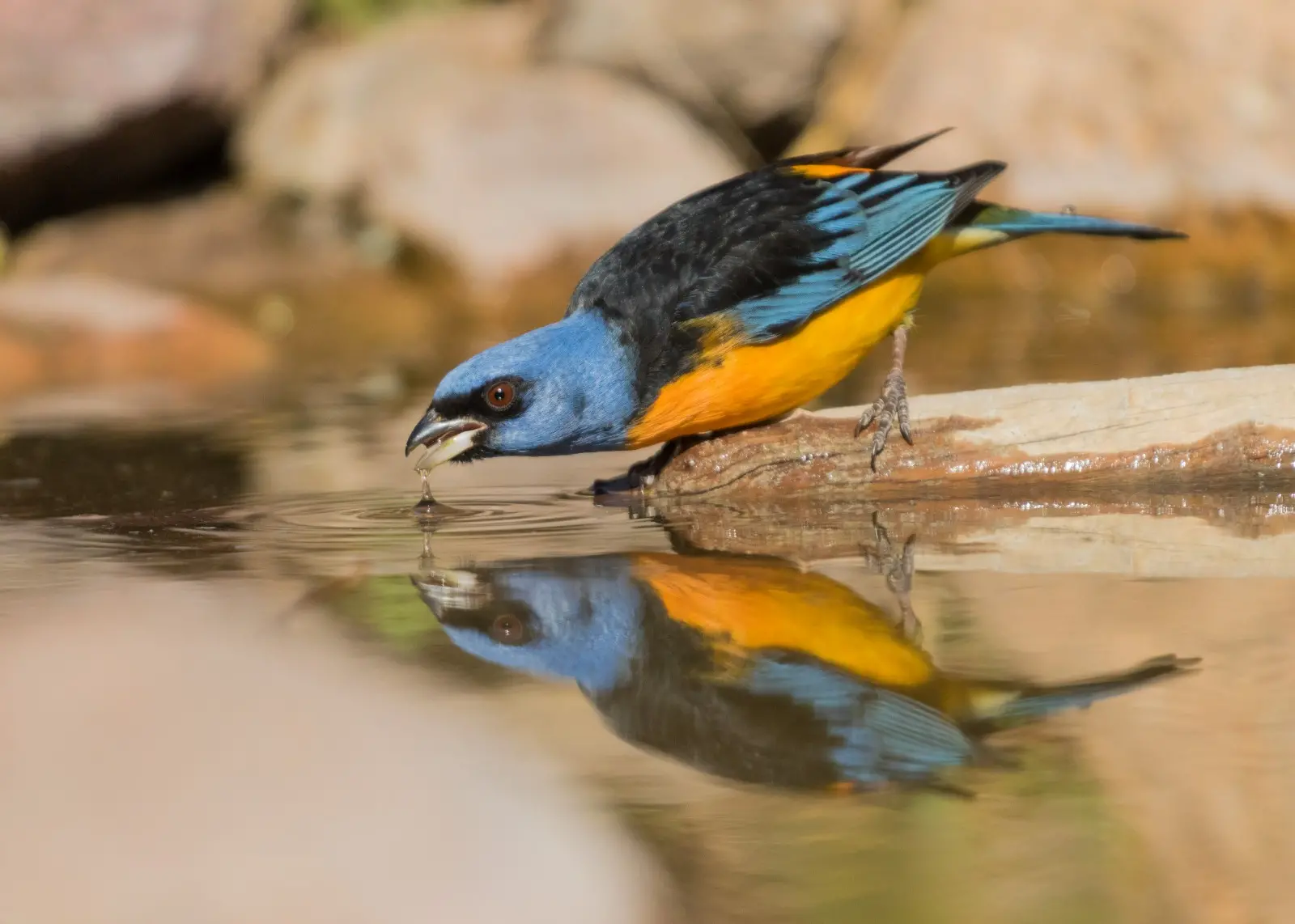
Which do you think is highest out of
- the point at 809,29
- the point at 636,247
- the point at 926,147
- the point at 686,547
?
the point at 809,29

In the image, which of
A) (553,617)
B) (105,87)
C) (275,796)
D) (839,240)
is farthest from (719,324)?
(105,87)

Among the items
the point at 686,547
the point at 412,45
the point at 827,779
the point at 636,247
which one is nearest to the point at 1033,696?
the point at 827,779

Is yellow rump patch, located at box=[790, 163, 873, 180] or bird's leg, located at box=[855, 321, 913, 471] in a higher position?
yellow rump patch, located at box=[790, 163, 873, 180]

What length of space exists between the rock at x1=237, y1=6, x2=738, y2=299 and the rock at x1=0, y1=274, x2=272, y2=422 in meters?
1.98

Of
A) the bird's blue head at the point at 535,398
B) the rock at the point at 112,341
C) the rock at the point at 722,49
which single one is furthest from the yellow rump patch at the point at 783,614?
the rock at the point at 722,49

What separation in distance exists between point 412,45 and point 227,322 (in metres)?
3.45

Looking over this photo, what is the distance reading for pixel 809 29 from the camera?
11.7 metres

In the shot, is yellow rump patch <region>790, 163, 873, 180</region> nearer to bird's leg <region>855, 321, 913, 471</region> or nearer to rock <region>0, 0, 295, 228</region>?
bird's leg <region>855, 321, 913, 471</region>

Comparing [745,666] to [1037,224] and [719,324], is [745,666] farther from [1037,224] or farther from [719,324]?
[1037,224]

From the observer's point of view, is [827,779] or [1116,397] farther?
[1116,397]

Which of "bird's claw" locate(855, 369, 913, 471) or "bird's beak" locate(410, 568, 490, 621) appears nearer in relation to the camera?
"bird's beak" locate(410, 568, 490, 621)

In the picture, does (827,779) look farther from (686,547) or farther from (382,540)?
(382,540)

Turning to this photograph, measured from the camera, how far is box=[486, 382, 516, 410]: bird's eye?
459cm

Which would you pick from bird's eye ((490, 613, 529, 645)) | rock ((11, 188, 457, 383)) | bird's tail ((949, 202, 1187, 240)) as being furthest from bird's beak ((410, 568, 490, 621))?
rock ((11, 188, 457, 383))
